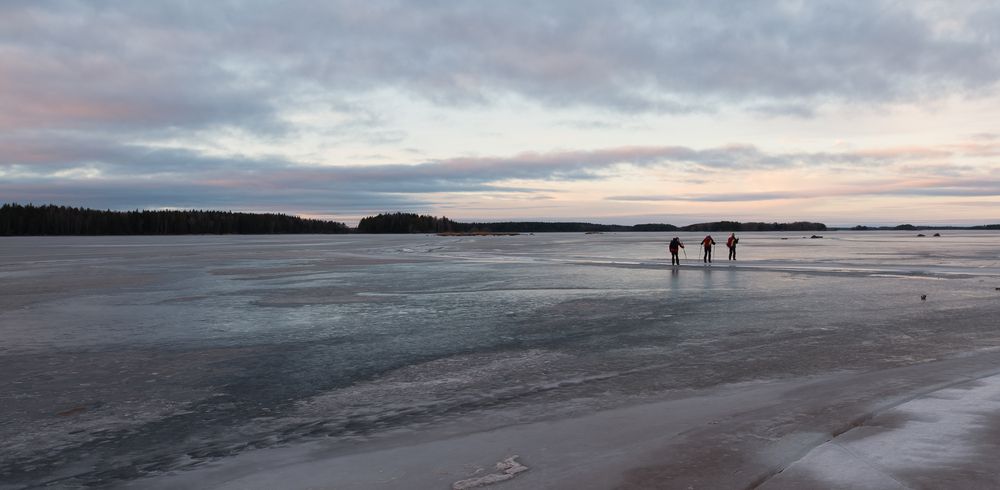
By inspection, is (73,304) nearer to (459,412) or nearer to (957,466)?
(459,412)

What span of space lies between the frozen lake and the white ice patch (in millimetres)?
924

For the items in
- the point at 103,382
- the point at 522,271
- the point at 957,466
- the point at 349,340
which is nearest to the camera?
the point at 957,466

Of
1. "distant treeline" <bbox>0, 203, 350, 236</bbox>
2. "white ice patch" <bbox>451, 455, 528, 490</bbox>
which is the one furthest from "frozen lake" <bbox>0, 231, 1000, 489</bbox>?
"distant treeline" <bbox>0, 203, 350, 236</bbox>

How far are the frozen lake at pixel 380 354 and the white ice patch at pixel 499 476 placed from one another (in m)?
0.92

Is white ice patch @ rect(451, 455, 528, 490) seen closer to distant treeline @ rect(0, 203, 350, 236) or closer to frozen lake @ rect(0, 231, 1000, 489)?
frozen lake @ rect(0, 231, 1000, 489)

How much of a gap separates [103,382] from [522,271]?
698 inches

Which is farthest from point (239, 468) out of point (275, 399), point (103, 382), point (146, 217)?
point (146, 217)

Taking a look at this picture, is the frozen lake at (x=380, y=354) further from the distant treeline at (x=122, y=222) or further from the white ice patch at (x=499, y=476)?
the distant treeline at (x=122, y=222)

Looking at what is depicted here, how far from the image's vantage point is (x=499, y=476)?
3939 millimetres

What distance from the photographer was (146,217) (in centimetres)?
16662

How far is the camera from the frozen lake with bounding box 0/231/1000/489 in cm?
504

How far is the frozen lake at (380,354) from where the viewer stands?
16.5 ft

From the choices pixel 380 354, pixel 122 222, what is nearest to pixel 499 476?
pixel 380 354

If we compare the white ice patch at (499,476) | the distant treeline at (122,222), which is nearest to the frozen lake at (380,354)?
the white ice patch at (499,476)
